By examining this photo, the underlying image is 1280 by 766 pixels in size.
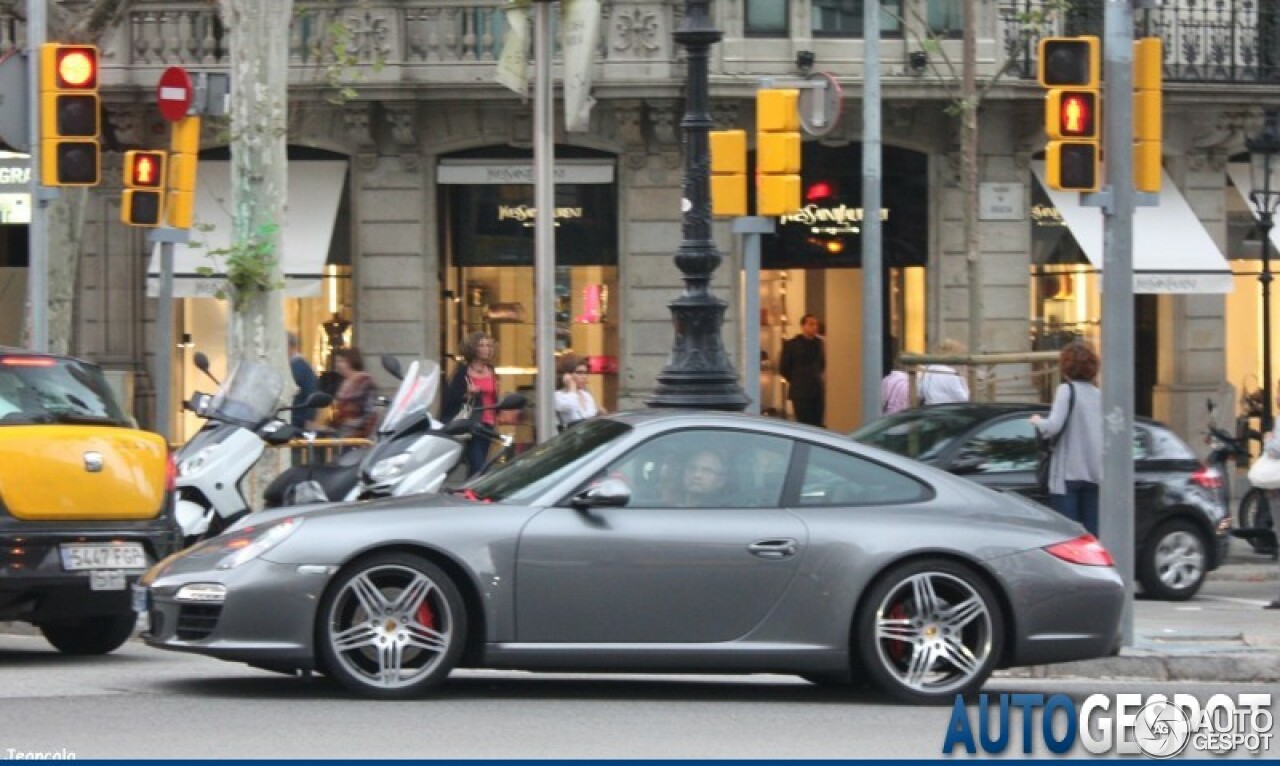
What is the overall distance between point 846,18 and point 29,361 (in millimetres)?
16703

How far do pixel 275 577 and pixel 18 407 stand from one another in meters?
2.76

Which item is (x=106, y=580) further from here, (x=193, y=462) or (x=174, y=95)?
(x=174, y=95)

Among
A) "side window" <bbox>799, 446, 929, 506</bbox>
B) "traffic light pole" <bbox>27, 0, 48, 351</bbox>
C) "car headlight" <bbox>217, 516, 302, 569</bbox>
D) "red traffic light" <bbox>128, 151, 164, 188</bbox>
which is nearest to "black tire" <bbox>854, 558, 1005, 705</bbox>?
"side window" <bbox>799, 446, 929, 506</bbox>

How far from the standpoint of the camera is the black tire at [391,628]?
9.55 meters

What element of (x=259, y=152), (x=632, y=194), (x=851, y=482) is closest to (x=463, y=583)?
(x=851, y=482)

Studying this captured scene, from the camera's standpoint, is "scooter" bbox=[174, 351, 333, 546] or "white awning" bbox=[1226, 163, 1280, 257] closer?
"scooter" bbox=[174, 351, 333, 546]

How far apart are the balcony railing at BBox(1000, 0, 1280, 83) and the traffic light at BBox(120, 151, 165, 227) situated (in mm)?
13976

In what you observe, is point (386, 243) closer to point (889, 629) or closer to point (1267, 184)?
point (1267, 184)

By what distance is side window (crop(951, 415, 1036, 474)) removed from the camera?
16391 millimetres

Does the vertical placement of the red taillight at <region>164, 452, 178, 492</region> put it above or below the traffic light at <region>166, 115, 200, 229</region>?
below

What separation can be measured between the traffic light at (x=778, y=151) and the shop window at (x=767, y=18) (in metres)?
10.4

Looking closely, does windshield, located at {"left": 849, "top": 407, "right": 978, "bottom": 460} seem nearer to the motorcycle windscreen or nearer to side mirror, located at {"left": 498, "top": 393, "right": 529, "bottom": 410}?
side mirror, located at {"left": 498, "top": 393, "right": 529, "bottom": 410}

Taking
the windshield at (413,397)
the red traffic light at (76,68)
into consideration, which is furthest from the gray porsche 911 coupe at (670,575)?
the red traffic light at (76,68)

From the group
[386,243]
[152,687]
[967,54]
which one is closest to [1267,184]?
[967,54]
